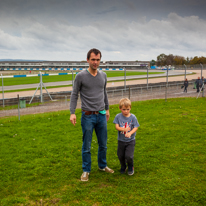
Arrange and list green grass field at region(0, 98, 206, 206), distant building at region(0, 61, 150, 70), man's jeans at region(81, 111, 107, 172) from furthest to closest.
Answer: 1. distant building at region(0, 61, 150, 70)
2. man's jeans at region(81, 111, 107, 172)
3. green grass field at region(0, 98, 206, 206)

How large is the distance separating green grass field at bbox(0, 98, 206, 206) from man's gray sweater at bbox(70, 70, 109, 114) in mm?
1303

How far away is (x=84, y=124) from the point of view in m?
3.75

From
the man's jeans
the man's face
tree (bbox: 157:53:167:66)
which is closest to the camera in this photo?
the man's face

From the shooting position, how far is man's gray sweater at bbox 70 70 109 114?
12.0 ft

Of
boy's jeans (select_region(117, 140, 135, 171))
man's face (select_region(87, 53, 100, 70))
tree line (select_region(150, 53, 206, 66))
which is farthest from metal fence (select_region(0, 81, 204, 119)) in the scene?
tree line (select_region(150, 53, 206, 66))

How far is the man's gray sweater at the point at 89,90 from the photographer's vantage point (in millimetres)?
3658

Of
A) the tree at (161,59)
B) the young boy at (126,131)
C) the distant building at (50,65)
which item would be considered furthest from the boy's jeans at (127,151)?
the tree at (161,59)

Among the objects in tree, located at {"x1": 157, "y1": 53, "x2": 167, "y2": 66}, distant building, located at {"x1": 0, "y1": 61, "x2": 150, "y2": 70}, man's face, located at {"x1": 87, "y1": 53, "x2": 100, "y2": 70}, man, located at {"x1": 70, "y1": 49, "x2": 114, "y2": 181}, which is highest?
tree, located at {"x1": 157, "y1": 53, "x2": 167, "y2": 66}

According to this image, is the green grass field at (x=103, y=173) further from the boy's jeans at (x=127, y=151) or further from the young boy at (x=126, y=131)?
the young boy at (x=126, y=131)

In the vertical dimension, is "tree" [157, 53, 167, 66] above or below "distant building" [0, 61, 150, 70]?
above

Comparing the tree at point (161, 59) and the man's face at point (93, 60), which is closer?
the man's face at point (93, 60)

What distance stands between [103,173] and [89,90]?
1.60 m

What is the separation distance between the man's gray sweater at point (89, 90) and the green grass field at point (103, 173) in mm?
1303

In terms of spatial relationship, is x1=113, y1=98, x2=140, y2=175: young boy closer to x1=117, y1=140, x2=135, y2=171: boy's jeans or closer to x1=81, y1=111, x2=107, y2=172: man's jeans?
x1=117, y1=140, x2=135, y2=171: boy's jeans
